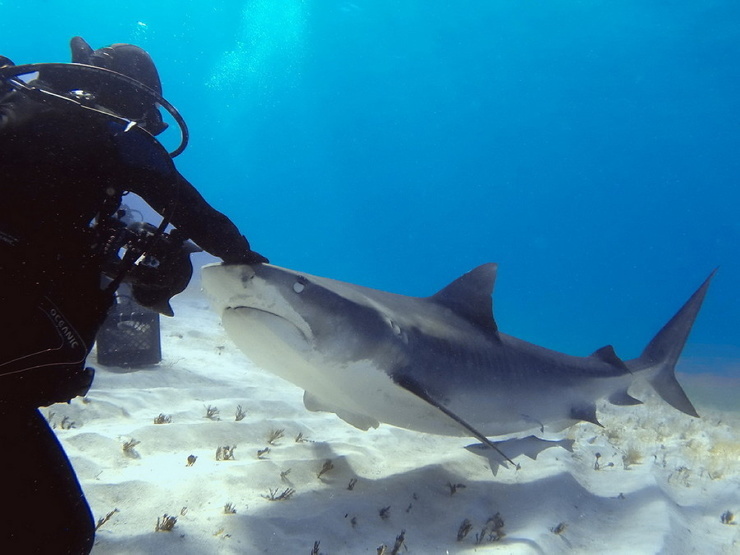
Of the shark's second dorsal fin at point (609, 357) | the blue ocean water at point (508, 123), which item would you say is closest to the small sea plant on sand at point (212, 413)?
the shark's second dorsal fin at point (609, 357)

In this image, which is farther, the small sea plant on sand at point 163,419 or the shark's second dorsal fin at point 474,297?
the shark's second dorsal fin at point 474,297

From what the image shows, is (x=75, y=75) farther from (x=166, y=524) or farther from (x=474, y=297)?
(x=474, y=297)

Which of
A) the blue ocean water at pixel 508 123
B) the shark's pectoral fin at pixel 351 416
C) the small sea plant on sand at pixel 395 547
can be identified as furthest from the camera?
the blue ocean water at pixel 508 123

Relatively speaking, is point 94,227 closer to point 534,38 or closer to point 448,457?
point 448,457

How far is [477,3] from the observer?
50.3 metres

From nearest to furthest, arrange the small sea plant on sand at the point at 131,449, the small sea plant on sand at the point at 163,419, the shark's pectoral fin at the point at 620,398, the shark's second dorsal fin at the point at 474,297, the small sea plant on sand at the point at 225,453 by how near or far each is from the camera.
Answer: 1. the small sea plant on sand at the point at 131,449
2. the small sea plant on sand at the point at 225,453
3. the small sea plant on sand at the point at 163,419
4. the shark's second dorsal fin at the point at 474,297
5. the shark's pectoral fin at the point at 620,398

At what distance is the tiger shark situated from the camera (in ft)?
10.8

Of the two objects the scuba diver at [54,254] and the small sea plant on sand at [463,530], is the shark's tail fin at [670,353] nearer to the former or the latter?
the small sea plant on sand at [463,530]

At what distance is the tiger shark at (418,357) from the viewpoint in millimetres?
3289

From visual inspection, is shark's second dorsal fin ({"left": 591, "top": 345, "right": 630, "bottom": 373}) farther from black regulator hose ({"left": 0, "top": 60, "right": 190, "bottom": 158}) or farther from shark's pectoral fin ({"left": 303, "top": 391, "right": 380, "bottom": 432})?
black regulator hose ({"left": 0, "top": 60, "right": 190, "bottom": 158})

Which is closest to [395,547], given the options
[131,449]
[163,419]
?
[131,449]

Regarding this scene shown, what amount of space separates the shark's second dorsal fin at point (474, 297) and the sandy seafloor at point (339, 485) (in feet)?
5.36

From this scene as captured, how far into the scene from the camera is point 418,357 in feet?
13.5

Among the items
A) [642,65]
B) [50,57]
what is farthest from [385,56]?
[50,57]
